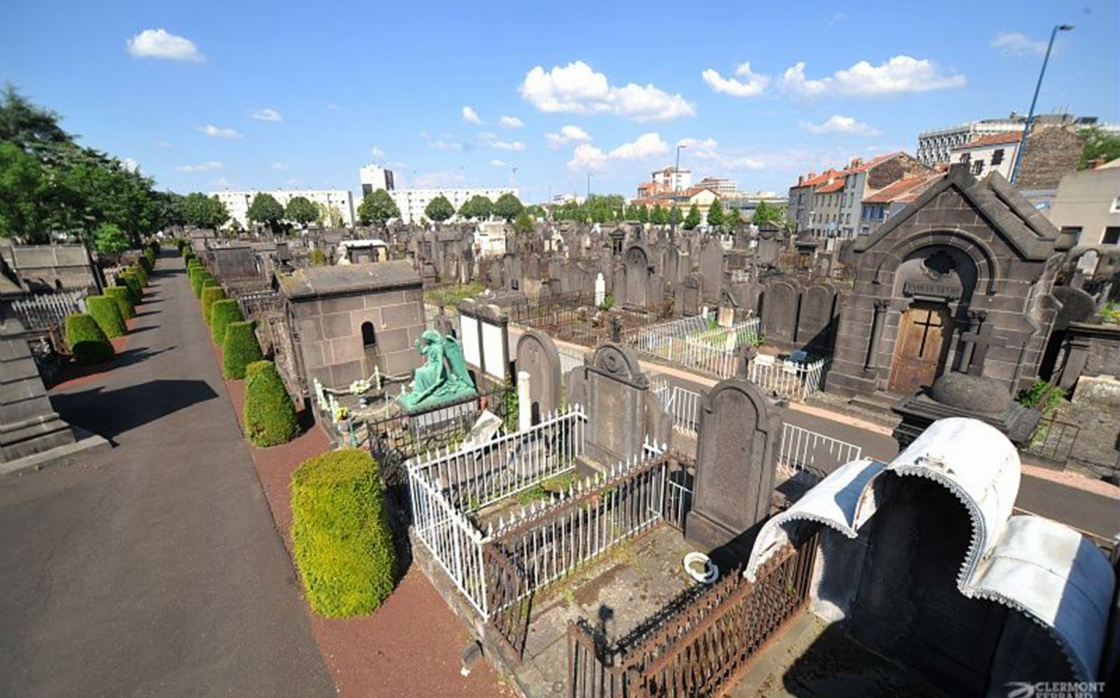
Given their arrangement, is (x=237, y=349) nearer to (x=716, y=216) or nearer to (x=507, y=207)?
(x=716, y=216)

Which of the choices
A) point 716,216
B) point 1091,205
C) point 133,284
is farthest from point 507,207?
point 1091,205

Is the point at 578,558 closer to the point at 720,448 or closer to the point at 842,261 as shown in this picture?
the point at 720,448

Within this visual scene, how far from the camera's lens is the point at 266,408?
32.5ft

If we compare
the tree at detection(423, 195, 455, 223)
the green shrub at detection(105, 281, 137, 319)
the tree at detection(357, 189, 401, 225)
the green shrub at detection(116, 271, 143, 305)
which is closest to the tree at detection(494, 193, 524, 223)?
the tree at detection(423, 195, 455, 223)

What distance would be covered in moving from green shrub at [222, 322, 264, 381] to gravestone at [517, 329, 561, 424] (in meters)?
9.71

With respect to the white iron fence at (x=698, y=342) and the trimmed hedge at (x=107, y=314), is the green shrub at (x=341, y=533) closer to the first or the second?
the white iron fence at (x=698, y=342)

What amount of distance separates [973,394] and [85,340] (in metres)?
22.9

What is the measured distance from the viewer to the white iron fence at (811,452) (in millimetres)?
8961

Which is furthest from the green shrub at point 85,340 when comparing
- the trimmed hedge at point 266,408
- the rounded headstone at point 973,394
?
the rounded headstone at point 973,394

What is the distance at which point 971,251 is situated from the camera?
378 inches

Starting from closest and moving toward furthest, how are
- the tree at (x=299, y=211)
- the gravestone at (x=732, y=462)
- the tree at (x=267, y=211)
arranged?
the gravestone at (x=732, y=462) → the tree at (x=267, y=211) → the tree at (x=299, y=211)

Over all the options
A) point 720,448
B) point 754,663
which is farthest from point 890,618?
point 720,448

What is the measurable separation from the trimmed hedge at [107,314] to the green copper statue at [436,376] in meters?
17.1

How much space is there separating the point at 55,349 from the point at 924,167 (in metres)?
77.9
